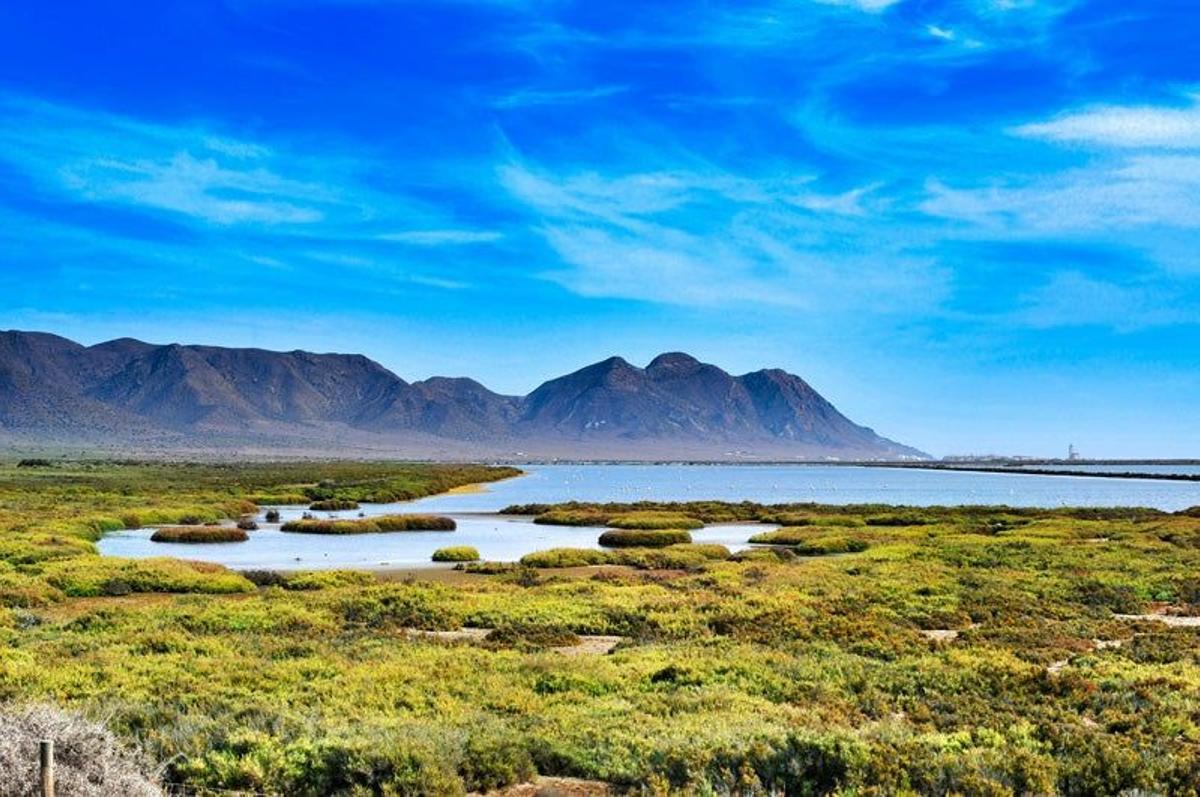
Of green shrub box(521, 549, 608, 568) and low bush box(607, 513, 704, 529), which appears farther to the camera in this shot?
low bush box(607, 513, 704, 529)

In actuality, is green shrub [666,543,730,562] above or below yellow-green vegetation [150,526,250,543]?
above

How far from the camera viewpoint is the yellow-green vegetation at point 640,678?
1214 cm

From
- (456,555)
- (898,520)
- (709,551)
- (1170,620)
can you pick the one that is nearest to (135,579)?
(456,555)

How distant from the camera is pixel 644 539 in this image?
60.0 m

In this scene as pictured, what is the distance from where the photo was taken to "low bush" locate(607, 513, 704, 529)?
72812 millimetres

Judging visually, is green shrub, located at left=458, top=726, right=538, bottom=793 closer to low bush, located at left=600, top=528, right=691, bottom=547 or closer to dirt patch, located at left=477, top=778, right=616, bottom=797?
dirt patch, located at left=477, top=778, right=616, bottom=797

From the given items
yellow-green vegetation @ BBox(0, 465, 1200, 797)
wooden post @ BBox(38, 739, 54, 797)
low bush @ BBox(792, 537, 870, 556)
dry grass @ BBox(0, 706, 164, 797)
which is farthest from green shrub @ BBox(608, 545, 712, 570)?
wooden post @ BBox(38, 739, 54, 797)

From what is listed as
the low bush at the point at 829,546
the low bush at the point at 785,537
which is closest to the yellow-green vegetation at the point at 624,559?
the low bush at the point at 829,546

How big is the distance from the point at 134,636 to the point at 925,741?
653 inches

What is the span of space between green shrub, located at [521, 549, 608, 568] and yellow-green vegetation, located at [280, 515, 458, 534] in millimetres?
22874

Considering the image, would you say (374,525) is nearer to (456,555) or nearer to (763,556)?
(456,555)

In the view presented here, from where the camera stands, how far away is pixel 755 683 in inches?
707

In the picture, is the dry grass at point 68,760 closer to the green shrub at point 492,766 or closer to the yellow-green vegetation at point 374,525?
the green shrub at point 492,766

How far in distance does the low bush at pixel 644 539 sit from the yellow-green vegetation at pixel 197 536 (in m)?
21.1
